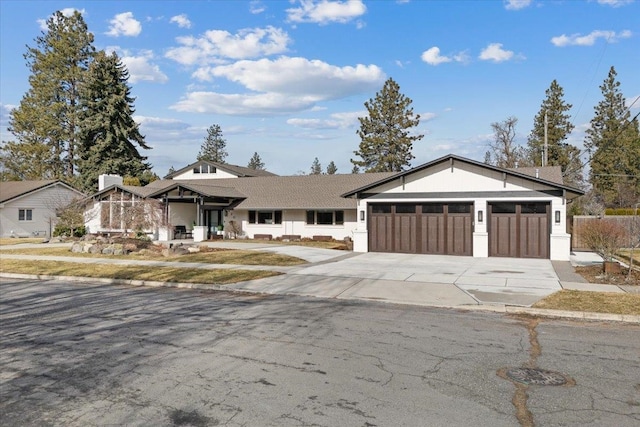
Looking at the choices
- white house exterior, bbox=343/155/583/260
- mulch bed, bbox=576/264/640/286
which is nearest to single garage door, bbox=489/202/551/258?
white house exterior, bbox=343/155/583/260

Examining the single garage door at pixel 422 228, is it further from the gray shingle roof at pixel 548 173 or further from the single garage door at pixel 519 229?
the gray shingle roof at pixel 548 173

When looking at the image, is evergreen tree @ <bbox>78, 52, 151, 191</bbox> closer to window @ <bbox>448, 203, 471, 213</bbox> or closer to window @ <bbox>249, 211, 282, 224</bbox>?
window @ <bbox>249, 211, 282, 224</bbox>

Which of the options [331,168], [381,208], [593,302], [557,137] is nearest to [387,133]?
[557,137]

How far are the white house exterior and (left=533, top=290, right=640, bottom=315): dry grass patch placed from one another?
1009 centimetres

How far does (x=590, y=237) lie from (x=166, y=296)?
14176mm

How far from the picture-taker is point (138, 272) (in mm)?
16156

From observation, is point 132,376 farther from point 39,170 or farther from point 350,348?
point 39,170

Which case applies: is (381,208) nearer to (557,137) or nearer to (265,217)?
(265,217)

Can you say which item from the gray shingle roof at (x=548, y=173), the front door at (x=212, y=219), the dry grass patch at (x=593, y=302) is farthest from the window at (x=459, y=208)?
the front door at (x=212, y=219)

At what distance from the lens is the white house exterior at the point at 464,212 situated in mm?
21312

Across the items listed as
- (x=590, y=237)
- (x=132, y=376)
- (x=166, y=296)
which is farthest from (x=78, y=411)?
(x=590, y=237)

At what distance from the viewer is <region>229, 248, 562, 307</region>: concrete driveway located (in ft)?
37.9

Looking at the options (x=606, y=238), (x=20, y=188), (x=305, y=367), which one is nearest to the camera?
(x=305, y=367)

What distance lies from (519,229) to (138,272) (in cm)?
1654
